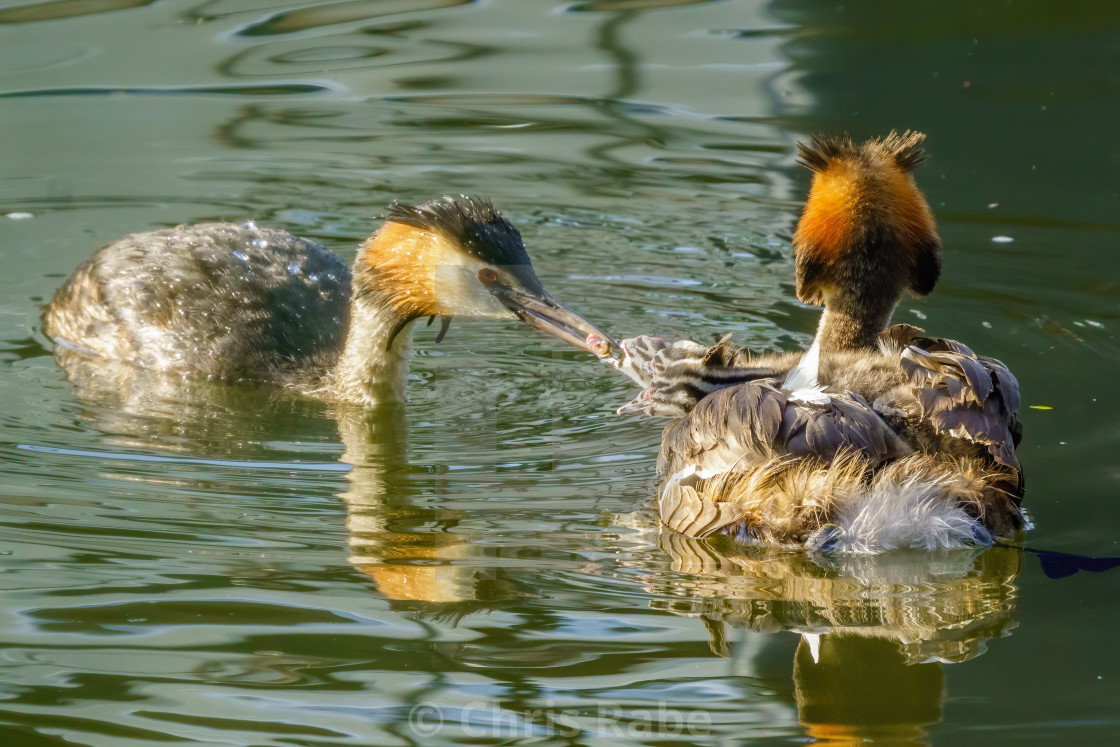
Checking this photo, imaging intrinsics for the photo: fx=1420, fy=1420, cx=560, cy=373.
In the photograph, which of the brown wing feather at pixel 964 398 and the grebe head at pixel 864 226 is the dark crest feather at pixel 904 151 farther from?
the brown wing feather at pixel 964 398

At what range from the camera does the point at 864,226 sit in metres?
4.52

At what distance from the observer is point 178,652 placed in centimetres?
338

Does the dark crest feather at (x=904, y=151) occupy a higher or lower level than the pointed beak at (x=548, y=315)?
higher

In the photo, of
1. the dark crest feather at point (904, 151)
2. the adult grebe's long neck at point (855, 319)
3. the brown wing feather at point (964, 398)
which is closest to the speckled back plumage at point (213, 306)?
the adult grebe's long neck at point (855, 319)

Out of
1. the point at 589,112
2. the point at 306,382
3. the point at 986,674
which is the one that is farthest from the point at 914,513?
the point at 589,112

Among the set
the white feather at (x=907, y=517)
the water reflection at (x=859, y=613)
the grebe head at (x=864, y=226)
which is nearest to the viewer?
the water reflection at (x=859, y=613)

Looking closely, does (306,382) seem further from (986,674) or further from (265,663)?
(986,674)

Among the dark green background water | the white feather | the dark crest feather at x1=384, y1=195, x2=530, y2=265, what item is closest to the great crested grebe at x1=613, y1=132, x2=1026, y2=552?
the white feather

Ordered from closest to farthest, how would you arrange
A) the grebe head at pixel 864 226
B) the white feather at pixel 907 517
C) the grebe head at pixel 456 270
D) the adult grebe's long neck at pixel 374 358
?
the white feather at pixel 907 517 < the grebe head at pixel 864 226 < the grebe head at pixel 456 270 < the adult grebe's long neck at pixel 374 358

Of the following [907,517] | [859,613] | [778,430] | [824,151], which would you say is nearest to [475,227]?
[824,151]

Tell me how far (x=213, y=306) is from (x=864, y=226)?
2.90 metres

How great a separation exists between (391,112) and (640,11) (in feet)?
7.19

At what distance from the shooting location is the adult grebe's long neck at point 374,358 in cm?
581

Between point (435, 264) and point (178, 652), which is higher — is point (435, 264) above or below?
above
